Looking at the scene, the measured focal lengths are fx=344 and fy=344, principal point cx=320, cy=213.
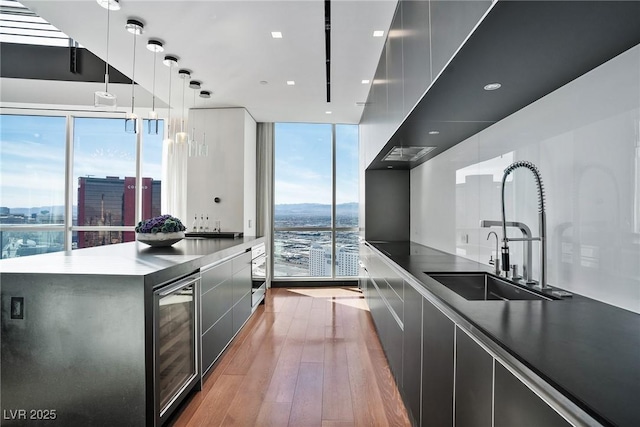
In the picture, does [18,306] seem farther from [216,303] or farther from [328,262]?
[328,262]

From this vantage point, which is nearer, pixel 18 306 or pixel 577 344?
pixel 577 344

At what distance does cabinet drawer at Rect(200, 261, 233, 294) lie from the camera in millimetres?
2512

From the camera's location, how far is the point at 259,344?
3326 mm

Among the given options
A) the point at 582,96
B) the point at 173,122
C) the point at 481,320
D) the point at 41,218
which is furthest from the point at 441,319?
the point at 41,218

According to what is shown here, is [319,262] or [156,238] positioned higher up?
[156,238]

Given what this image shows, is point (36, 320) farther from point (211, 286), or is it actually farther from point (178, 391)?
point (211, 286)

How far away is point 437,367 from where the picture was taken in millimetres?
1475

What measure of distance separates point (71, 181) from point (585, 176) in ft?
22.5

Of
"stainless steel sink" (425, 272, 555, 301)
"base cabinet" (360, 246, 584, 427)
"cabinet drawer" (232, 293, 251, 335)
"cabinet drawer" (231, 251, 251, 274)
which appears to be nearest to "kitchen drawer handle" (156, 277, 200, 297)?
"cabinet drawer" (231, 251, 251, 274)

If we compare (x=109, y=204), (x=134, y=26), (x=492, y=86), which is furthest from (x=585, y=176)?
(x=109, y=204)

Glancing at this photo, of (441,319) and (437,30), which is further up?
(437,30)

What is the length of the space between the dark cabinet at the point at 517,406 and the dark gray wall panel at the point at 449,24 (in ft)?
3.43

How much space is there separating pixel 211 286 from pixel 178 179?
3546 mm

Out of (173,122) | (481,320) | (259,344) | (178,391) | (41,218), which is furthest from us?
(41,218)
